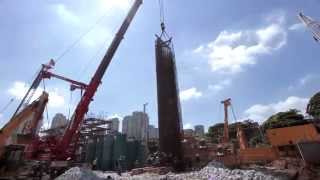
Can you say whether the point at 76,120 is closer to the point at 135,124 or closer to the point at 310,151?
the point at 310,151

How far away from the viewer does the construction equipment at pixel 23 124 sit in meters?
18.2

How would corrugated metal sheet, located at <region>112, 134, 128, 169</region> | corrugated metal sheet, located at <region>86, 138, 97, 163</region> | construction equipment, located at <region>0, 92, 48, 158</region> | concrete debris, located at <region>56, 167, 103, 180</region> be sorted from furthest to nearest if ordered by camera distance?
corrugated metal sheet, located at <region>86, 138, 97, 163</region>
corrugated metal sheet, located at <region>112, 134, 128, 169</region>
construction equipment, located at <region>0, 92, 48, 158</region>
concrete debris, located at <region>56, 167, 103, 180</region>

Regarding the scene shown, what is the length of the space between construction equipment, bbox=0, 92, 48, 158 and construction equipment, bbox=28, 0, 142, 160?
4.47ft

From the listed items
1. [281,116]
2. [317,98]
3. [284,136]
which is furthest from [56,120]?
[284,136]

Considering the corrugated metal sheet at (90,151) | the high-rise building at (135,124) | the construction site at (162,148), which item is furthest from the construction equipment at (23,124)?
the high-rise building at (135,124)

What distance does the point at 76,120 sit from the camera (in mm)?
22781

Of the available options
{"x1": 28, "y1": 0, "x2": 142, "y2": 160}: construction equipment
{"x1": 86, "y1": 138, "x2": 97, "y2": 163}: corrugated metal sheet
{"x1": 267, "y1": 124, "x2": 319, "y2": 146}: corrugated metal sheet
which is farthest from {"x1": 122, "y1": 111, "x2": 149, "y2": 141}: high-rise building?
{"x1": 267, "y1": 124, "x2": 319, "y2": 146}: corrugated metal sheet

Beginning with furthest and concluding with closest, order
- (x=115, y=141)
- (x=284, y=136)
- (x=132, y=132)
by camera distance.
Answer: (x=132, y=132) → (x=115, y=141) → (x=284, y=136)

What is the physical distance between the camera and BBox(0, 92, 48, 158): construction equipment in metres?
18.2

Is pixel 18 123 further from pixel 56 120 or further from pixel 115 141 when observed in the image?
pixel 56 120

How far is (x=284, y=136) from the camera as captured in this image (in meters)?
21.6

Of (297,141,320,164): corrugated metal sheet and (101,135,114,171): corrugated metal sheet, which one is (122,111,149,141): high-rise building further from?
(297,141,320,164): corrugated metal sheet

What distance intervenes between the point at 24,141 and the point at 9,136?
4.63m

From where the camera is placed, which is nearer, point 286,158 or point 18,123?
point 18,123
